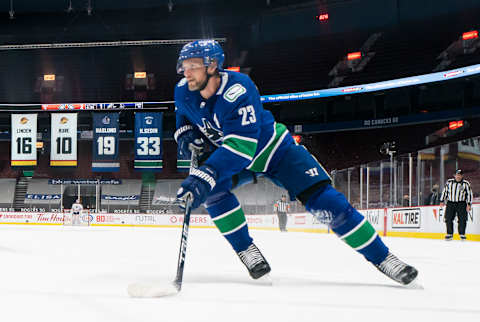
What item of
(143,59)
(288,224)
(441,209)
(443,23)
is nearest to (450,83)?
(443,23)

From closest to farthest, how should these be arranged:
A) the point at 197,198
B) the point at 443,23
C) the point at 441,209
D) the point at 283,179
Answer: the point at 197,198, the point at 283,179, the point at 441,209, the point at 443,23

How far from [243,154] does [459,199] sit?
7.63 metres

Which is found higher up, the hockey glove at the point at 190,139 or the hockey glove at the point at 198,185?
the hockey glove at the point at 190,139

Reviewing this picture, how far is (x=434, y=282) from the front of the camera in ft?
8.96

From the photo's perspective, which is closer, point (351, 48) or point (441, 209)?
point (441, 209)

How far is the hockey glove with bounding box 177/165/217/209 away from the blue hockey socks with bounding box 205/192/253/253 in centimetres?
50

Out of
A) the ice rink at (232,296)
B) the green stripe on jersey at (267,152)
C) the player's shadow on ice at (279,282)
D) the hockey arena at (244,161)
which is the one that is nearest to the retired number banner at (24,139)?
the hockey arena at (244,161)

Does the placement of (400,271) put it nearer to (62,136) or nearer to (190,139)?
(190,139)

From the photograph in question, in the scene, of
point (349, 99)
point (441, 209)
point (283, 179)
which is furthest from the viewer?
point (349, 99)

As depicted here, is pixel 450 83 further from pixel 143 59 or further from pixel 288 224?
pixel 143 59

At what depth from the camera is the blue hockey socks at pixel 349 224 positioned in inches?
99.7

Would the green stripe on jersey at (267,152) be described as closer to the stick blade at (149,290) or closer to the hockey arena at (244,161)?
the hockey arena at (244,161)

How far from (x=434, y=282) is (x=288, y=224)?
12.5 m

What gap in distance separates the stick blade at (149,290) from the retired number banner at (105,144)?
13843 millimetres
